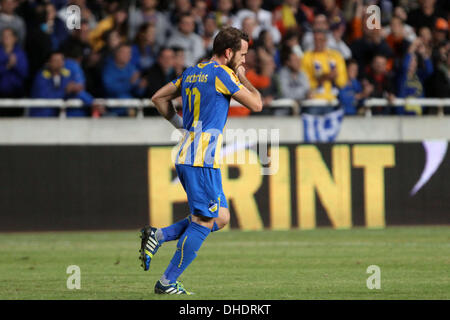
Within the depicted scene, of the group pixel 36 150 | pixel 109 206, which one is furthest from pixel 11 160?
pixel 109 206

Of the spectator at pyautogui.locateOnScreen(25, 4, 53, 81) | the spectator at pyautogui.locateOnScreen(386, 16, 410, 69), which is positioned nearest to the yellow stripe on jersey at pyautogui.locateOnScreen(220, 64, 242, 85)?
the spectator at pyautogui.locateOnScreen(25, 4, 53, 81)

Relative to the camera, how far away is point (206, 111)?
834 cm

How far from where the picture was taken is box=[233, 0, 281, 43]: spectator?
1744cm

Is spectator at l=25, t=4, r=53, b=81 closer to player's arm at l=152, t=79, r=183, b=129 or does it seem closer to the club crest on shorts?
player's arm at l=152, t=79, r=183, b=129

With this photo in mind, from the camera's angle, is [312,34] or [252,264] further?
[312,34]

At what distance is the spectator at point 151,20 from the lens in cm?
1684

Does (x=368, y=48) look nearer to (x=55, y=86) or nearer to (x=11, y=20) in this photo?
(x=55, y=86)

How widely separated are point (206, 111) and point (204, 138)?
0.24 metres

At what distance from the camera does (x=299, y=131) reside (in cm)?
1691

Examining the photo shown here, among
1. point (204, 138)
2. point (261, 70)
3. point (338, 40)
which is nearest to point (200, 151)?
point (204, 138)

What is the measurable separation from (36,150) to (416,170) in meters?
6.51

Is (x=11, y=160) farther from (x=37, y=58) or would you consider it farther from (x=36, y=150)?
(x=37, y=58)

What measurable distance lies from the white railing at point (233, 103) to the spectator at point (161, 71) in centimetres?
30

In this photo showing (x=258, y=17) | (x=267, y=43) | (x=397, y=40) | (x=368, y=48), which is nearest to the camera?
(x=267, y=43)
